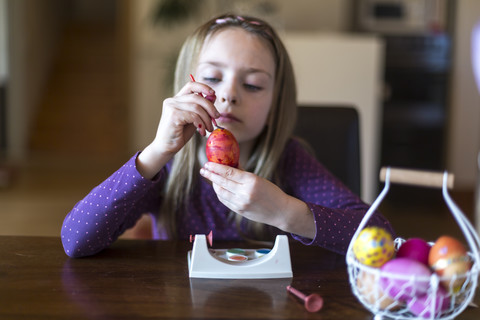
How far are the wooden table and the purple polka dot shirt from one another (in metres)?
0.04

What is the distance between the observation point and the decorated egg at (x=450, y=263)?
28.8 inches

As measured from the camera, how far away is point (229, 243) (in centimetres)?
116

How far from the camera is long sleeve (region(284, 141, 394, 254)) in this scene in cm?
108

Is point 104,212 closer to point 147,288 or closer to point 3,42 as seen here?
point 147,288

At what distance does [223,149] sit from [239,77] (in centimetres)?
26

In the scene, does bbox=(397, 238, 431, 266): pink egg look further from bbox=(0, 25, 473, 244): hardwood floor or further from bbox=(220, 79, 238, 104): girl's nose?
bbox=(0, 25, 473, 244): hardwood floor

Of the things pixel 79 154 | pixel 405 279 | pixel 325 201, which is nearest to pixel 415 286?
pixel 405 279

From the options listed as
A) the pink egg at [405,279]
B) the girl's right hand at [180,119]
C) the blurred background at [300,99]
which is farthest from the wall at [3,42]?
the pink egg at [405,279]

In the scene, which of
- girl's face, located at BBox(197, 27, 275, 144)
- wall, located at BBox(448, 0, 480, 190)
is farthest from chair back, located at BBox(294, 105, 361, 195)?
wall, located at BBox(448, 0, 480, 190)

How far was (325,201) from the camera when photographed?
129cm

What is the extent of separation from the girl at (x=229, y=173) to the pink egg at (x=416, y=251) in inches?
9.8

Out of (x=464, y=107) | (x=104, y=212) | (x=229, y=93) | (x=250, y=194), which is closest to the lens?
(x=250, y=194)

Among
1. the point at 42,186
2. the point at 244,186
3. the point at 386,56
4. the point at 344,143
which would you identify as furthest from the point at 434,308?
the point at 42,186

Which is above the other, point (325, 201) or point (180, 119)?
point (180, 119)
